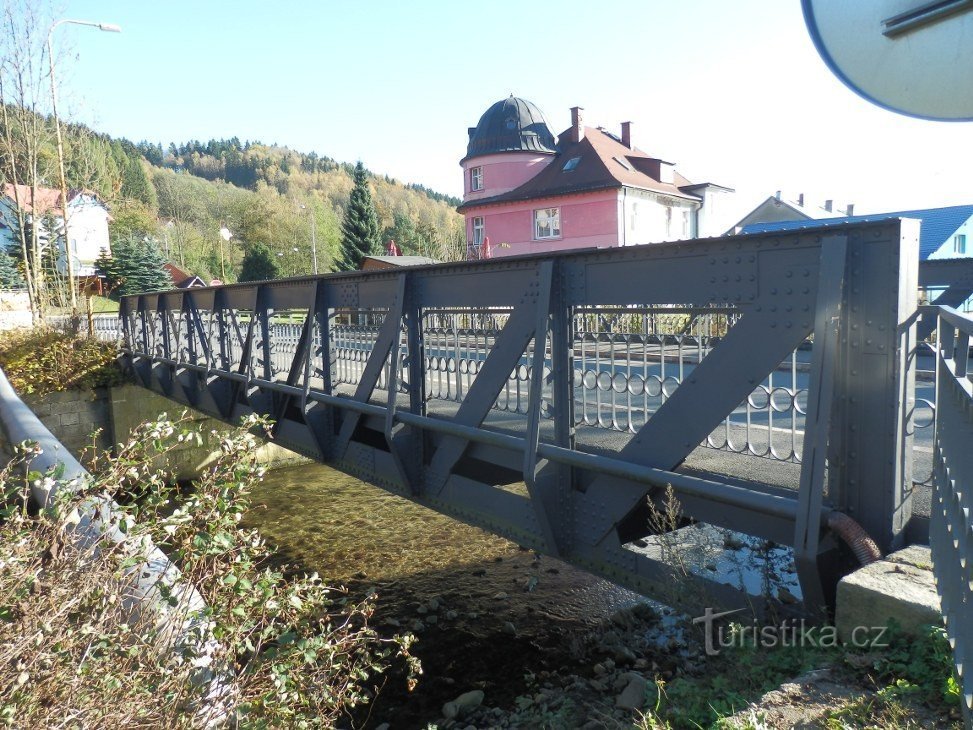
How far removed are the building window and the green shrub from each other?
94.8 ft

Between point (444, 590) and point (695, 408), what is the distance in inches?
258

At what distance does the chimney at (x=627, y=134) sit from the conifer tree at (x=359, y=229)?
19626 millimetres

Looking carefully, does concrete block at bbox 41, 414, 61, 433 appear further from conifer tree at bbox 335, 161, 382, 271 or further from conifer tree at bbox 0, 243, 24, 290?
conifer tree at bbox 335, 161, 382, 271

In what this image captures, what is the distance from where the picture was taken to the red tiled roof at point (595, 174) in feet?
132

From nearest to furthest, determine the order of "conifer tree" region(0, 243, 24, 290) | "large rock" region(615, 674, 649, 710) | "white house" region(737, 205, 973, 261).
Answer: "large rock" region(615, 674, 649, 710)
"white house" region(737, 205, 973, 261)
"conifer tree" region(0, 243, 24, 290)

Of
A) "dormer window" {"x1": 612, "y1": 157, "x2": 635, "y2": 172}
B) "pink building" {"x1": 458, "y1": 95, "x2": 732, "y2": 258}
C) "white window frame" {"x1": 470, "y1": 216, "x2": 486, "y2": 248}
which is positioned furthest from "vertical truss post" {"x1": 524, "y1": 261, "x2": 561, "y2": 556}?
"white window frame" {"x1": 470, "y1": 216, "x2": 486, "y2": 248}

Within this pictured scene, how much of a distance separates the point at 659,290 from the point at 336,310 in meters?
4.65

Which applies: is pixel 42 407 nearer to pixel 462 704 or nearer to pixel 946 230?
pixel 462 704

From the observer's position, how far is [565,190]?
133ft

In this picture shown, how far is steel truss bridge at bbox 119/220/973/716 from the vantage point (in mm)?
3383

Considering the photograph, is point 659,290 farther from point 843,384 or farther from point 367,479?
point 367,479

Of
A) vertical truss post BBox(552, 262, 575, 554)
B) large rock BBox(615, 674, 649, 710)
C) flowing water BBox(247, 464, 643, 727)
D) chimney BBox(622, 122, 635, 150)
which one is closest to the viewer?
vertical truss post BBox(552, 262, 575, 554)

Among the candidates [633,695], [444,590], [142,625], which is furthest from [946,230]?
[142,625]

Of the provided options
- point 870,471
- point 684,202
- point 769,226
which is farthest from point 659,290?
point 684,202
